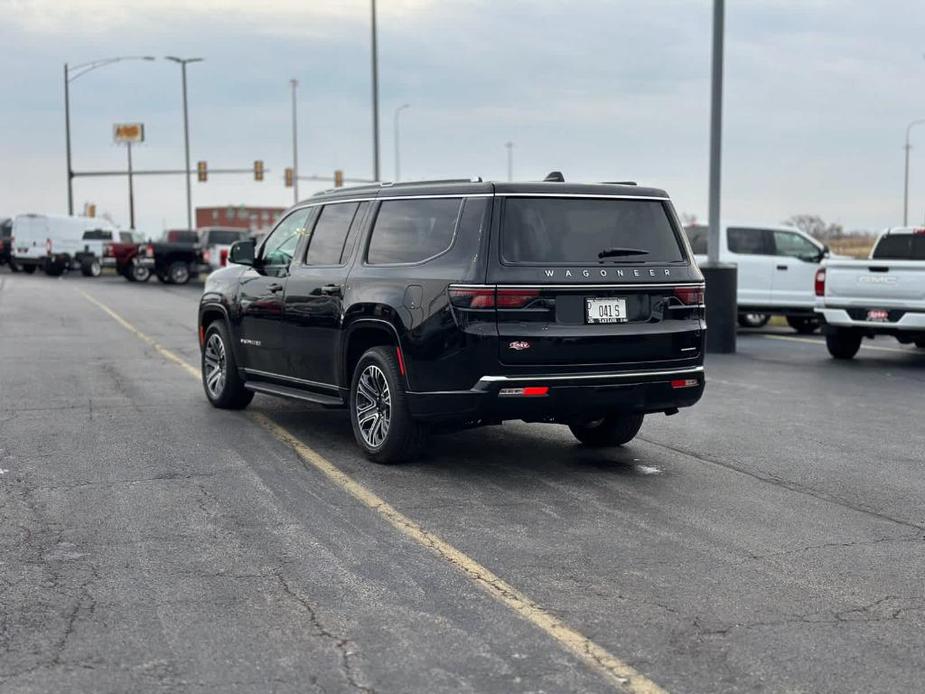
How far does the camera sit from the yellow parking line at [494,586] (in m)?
4.40

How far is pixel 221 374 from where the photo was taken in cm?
1098

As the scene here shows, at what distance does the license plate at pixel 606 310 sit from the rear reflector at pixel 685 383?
0.59 metres

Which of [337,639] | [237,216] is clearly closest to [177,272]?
[337,639]

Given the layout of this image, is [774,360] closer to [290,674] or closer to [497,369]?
[497,369]

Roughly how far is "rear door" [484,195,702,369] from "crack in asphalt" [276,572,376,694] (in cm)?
260

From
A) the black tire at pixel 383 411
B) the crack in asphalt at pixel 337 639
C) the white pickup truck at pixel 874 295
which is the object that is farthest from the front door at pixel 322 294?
the white pickup truck at pixel 874 295

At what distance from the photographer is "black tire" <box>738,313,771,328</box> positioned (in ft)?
77.7

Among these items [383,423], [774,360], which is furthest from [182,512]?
[774,360]

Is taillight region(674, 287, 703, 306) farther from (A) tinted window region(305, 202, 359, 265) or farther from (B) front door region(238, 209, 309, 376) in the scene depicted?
(B) front door region(238, 209, 309, 376)

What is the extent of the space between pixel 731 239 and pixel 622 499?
14.9 metres

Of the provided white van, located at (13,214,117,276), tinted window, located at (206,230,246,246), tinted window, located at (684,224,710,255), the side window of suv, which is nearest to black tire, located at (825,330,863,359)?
tinted window, located at (684,224,710,255)

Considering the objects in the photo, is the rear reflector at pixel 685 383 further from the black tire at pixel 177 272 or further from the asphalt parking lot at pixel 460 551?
the black tire at pixel 177 272

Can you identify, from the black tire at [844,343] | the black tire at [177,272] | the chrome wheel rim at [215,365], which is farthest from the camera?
the black tire at [177,272]

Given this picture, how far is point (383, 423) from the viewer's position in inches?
327
